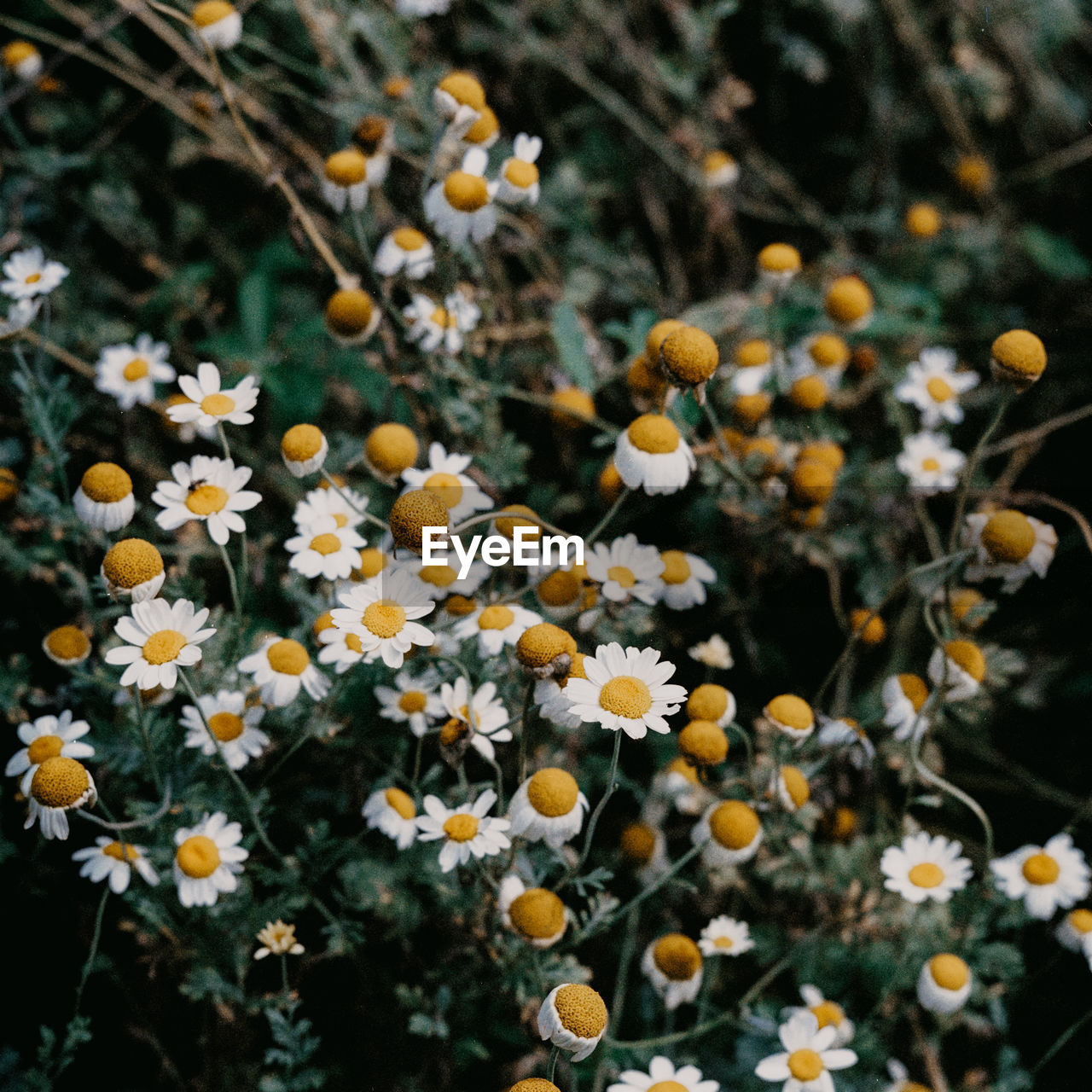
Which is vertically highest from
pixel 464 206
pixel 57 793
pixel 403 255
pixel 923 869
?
pixel 464 206

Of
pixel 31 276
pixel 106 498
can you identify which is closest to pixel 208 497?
pixel 106 498

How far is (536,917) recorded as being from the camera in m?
1.45

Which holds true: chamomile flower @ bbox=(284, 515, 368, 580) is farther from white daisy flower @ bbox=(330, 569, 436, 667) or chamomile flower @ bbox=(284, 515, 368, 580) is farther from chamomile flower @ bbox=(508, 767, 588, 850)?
chamomile flower @ bbox=(508, 767, 588, 850)

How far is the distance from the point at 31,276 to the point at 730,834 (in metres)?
1.65

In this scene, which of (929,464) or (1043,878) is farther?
(929,464)

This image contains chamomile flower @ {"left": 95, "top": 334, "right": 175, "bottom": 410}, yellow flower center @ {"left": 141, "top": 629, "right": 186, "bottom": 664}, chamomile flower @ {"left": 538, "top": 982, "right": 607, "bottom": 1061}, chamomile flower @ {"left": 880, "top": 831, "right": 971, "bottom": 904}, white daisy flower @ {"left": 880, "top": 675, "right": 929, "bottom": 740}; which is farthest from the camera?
chamomile flower @ {"left": 95, "top": 334, "right": 175, "bottom": 410}

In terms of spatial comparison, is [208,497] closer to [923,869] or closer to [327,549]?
[327,549]

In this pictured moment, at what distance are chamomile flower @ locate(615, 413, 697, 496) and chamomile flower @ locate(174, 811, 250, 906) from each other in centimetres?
84

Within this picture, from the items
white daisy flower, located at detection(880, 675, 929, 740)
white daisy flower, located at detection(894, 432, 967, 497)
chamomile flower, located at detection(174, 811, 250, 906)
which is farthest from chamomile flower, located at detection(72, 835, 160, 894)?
white daisy flower, located at detection(894, 432, 967, 497)

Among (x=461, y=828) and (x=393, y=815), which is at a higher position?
(x=461, y=828)

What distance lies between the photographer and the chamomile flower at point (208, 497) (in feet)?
5.15

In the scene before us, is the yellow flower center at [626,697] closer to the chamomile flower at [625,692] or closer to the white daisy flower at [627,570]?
the chamomile flower at [625,692]

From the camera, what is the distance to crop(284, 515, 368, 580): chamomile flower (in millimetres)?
1614

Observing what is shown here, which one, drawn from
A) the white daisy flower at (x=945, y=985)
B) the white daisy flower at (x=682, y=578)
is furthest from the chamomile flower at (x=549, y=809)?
the white daisy flower at (x=945, y=985)
